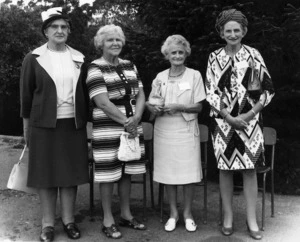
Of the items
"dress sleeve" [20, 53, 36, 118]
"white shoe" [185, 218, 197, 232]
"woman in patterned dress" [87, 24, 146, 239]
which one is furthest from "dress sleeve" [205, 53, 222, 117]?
"dress sleeve" [20, 53, 36, 118]

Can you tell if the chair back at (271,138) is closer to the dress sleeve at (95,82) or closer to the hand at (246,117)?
the hand at (246,117)

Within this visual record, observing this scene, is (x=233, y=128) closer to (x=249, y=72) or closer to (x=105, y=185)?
(x=249, y=72)

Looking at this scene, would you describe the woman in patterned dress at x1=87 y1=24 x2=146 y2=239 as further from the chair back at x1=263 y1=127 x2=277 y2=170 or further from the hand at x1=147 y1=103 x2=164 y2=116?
the chair back at x1=263 y1=127 x2=277 y2=170

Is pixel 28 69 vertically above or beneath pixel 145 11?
beneath

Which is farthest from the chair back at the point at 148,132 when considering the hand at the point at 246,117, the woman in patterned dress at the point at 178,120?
the hand at the point at 246,117

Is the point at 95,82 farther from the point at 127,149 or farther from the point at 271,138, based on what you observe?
the point at 271,138

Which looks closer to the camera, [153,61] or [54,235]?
[54,235]

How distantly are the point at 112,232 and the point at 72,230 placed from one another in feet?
1.27

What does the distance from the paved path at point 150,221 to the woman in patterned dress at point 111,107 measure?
0.41 meters

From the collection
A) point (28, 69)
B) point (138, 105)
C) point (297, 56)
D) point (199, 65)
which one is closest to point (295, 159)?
point (297, 56)

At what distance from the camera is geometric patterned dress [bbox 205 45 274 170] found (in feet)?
12.7

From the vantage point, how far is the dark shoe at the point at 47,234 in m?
3.90

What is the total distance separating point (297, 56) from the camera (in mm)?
5109

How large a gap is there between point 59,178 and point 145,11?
282 centimetres
